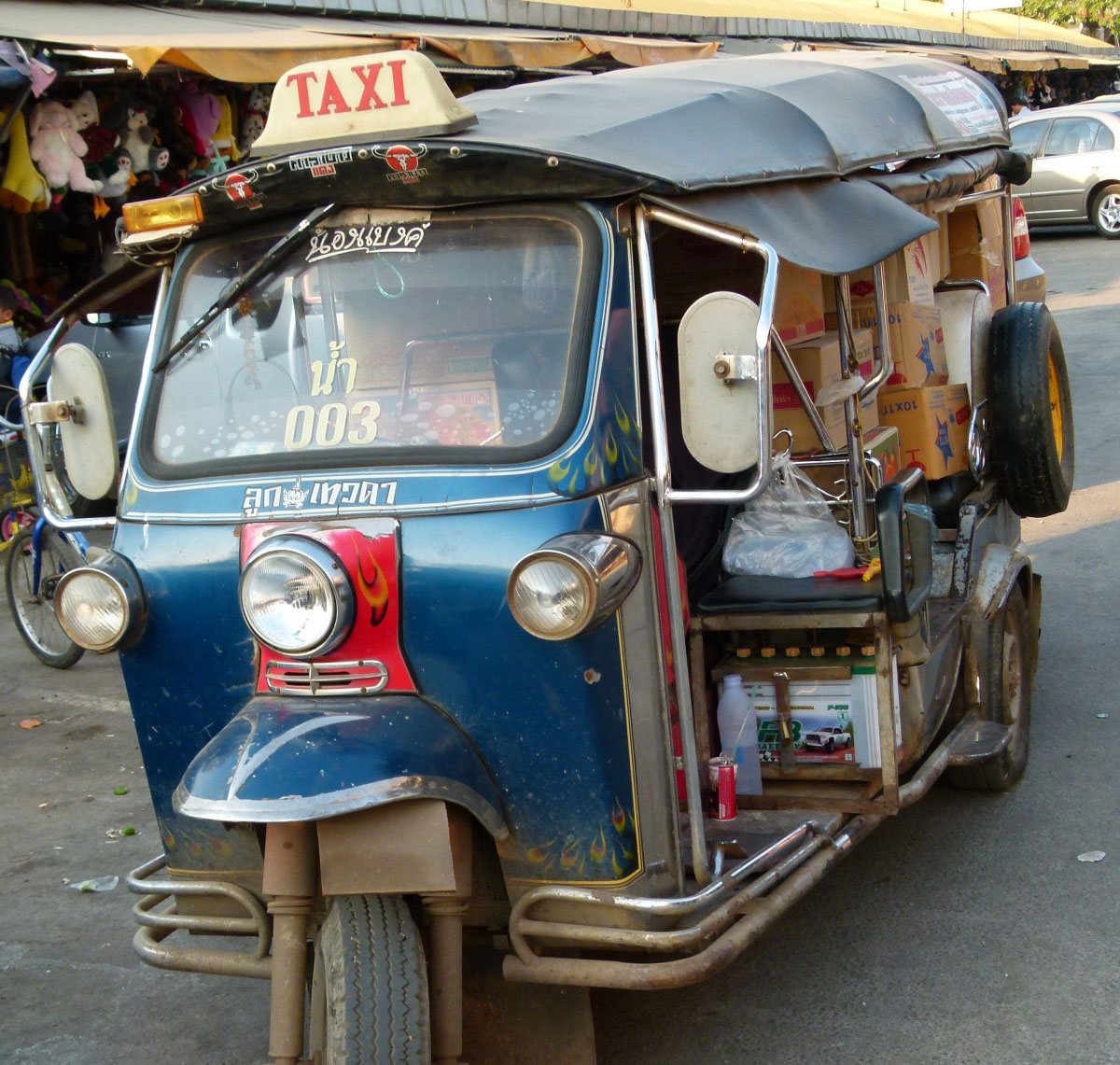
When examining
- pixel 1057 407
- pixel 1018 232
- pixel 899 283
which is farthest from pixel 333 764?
pixel 1018 232

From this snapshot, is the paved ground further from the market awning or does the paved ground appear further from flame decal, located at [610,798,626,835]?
the market awning

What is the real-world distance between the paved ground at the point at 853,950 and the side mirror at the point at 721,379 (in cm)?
156

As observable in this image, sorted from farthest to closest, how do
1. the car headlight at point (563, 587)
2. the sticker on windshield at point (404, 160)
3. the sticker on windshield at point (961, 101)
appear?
1. the sticker on windshield at point (961, 101)
2. the sticker on windshield at point (404, 160)
3. the car headlight at point (563, 587)

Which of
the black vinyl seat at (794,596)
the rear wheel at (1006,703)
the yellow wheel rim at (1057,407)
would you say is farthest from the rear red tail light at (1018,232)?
the black vinyl seat at (794,596)

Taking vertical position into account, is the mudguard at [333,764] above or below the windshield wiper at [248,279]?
below

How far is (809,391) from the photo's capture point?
457cm

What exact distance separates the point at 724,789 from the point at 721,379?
1114 mm

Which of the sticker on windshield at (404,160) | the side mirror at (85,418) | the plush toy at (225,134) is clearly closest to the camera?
the sticker on windshield at (404,160)

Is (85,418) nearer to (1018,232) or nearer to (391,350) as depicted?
(391,350)

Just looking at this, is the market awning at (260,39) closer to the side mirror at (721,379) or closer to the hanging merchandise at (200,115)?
the hanging merchandise at (200,115)

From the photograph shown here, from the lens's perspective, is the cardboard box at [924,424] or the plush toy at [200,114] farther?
the plush toy at [200,114]

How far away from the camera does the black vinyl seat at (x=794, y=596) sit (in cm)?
363

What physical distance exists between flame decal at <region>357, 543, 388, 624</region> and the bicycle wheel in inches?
179

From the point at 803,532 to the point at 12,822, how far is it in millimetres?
3278
